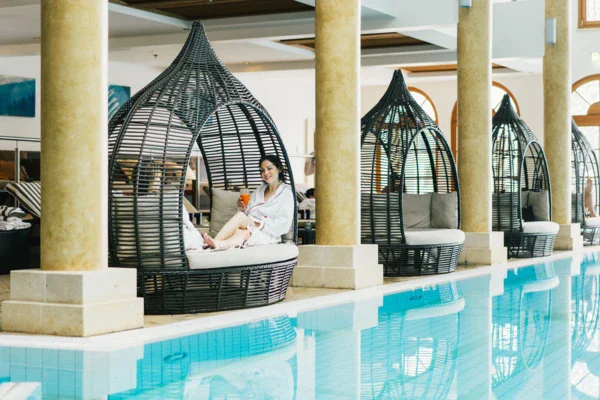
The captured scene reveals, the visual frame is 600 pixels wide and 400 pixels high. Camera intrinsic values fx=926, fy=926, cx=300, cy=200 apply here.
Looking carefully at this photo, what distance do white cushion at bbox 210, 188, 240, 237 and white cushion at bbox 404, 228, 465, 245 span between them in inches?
86.3

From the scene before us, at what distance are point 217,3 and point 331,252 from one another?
581 cm

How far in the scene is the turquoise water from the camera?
13.9 ft

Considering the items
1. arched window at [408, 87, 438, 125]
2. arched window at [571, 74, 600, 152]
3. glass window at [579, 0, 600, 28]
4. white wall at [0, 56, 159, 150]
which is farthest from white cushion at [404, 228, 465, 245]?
arched window at [408, 87, 438, 125]

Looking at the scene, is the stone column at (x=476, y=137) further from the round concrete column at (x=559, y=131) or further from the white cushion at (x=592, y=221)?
the white cushion at (x=592, y=221)

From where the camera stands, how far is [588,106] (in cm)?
2275

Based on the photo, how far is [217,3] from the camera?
13.1 meters

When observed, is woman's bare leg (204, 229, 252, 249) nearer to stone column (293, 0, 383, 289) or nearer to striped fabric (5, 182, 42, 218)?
stone column (293, 0, 383, 289)

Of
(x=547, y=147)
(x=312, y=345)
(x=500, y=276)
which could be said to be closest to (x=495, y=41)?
(x=547, y=147)

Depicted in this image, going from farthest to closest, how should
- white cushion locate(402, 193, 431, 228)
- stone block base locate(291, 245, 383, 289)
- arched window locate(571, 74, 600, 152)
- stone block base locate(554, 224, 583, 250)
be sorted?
arched window locate(571, 74, 600, 152), stone block base locate(554, 224, 583, 250), white cushion locate(402, 193, 431, 228), stone block base locate(291, 245, 383, 289)

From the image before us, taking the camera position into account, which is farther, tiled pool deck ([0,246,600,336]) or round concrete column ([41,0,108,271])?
tiled pool deck ([0,246,600,336])

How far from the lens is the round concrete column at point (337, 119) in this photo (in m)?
8.41

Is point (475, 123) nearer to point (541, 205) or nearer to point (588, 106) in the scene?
point (541, 205)

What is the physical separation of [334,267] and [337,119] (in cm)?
135

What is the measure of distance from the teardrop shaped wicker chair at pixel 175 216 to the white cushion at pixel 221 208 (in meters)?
1.19
